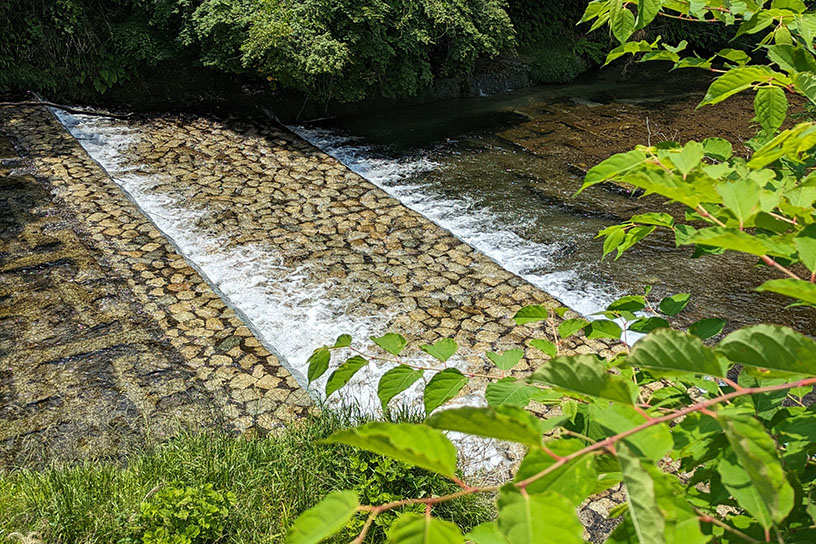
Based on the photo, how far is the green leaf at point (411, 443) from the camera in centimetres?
68

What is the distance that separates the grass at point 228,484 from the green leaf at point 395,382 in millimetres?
1913

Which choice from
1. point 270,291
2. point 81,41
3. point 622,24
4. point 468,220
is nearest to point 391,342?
point 622,24

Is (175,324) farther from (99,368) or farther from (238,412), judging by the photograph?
(238,412)

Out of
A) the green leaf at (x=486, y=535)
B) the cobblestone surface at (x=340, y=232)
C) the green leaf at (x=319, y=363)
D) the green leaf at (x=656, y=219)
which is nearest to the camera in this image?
the green leaf at (x=486, y=535)

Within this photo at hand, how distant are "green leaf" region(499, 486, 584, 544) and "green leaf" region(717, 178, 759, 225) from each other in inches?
19.8

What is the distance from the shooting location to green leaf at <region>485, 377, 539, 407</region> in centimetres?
120

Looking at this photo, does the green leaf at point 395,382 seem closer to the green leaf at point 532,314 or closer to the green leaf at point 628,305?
the green leaf at point 532,314

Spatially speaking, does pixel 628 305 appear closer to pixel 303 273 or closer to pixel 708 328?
pixel 708 328

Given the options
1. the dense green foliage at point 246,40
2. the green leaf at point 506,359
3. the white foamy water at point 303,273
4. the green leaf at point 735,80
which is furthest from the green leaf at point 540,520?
the dense green foliage at point 246,40

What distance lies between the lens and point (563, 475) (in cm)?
74

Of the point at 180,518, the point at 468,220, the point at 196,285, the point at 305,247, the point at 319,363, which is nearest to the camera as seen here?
the point at 319,363

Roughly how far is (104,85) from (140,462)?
723 cm

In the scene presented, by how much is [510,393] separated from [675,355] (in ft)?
1.59

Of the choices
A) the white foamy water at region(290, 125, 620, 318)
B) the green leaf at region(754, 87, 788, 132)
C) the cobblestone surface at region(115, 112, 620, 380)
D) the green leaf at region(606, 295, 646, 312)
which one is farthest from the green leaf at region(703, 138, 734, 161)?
the white foamy water at region(290, 125, 620, 318)
